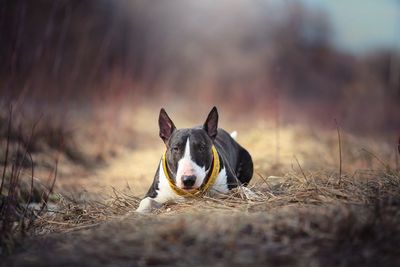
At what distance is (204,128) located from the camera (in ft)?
18.8

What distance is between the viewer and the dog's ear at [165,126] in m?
5.71

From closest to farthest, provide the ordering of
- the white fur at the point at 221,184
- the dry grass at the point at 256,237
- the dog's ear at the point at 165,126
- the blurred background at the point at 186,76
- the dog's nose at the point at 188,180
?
the dry grass at the point at 256,237, the dog's nose at the point at 188,180, the white fur at the point at 221,184, the dog's ear at the point at 165,126, the blurred background at the point at 186,76

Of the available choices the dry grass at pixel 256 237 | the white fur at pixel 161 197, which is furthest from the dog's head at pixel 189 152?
the dry grass at pixel 256 237

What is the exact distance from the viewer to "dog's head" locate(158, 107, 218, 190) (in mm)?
4988

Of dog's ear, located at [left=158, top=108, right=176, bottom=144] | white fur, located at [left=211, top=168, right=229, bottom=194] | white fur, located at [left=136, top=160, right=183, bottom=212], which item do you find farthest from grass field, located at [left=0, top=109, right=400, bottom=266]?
dog's ear, located at [left=158, top=108, right=176, bottom=144]

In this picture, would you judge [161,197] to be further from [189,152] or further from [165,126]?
[165,126]

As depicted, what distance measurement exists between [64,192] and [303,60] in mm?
17655

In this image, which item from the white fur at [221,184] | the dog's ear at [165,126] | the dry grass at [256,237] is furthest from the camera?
the dog's ear at [165,126]

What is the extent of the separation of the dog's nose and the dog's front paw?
469 millimetres

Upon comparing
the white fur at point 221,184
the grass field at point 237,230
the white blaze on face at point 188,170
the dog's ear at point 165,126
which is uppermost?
the dog's ear at point 165,126

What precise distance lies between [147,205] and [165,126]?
907 mm

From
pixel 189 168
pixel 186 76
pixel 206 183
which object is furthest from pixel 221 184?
pixel 186 76

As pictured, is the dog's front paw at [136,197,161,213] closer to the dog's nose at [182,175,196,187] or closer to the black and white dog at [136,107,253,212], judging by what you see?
the black and white dog at [136,107,253,212]

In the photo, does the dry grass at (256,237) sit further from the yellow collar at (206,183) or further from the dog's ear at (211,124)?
the dog's ear at (211,124)
